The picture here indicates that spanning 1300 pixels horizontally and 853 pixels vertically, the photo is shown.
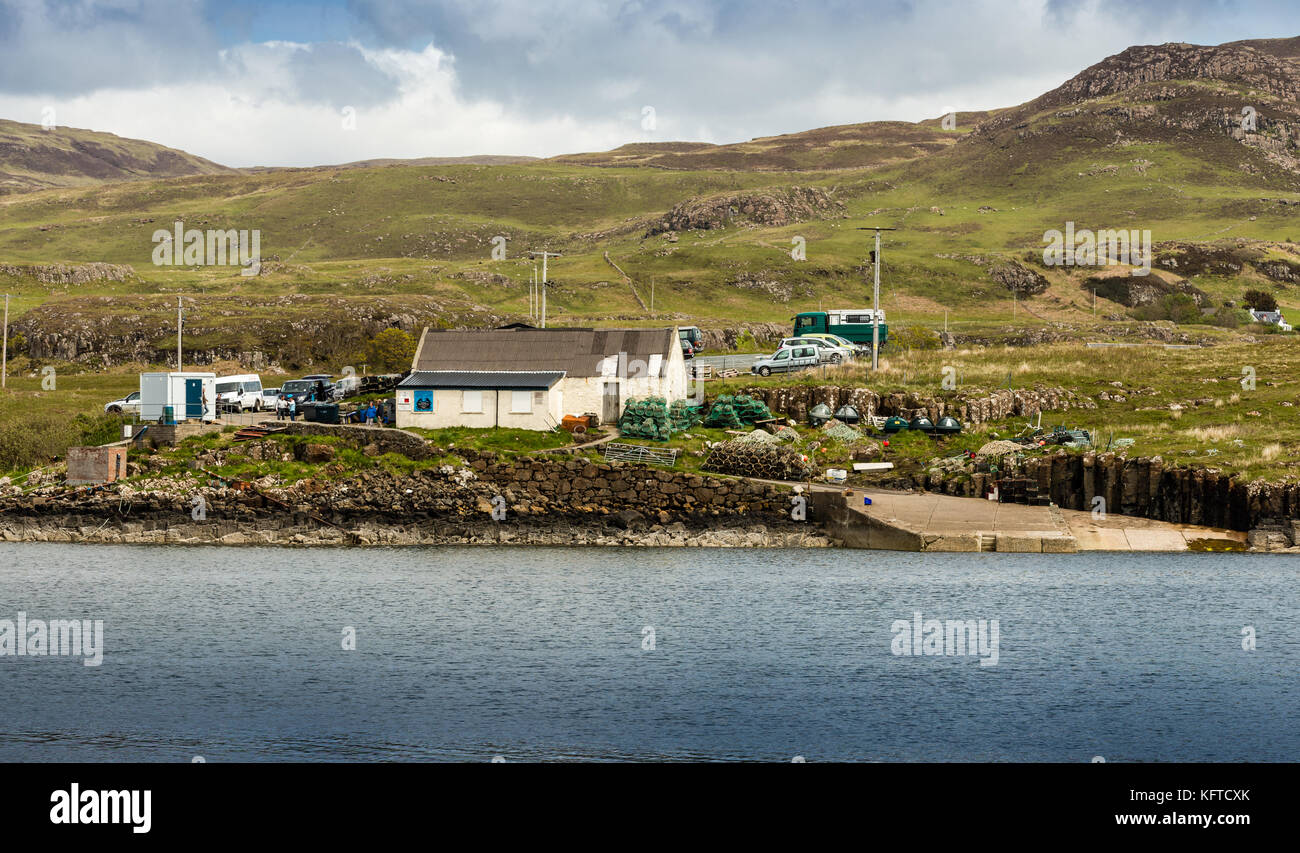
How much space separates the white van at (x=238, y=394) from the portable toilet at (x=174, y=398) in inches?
167

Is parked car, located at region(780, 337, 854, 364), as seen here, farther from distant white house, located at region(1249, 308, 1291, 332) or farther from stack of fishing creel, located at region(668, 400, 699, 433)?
distant white house, located at region(1249, 308, 1291, 332)

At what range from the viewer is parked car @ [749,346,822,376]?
258 feet

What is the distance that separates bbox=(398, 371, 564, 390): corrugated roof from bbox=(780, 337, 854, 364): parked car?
807 inches

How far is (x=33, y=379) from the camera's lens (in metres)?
99.2

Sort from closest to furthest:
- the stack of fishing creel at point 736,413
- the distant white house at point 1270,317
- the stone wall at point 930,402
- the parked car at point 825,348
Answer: the stack of fishing creel at point 736,413 < the stone wall at point 930,402 < the parked car at point 825,348 < the distant white house at point 1270,317

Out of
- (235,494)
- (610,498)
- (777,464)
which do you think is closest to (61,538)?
(235,494)

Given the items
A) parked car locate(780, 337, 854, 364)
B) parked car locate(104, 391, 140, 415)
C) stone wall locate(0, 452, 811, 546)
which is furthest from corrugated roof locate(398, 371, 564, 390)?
parked car locate(780, 337, 854, 364)

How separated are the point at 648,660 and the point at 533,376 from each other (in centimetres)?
3023

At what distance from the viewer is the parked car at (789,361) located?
78688 millimetres

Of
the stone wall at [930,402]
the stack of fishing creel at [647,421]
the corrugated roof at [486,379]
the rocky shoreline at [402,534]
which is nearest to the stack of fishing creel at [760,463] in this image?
the rocky shoreline at [402,534]

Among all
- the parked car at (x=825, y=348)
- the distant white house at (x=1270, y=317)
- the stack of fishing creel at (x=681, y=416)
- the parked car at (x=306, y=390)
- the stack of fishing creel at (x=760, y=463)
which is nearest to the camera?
the stack of fishing creel at (x=760, y=463)

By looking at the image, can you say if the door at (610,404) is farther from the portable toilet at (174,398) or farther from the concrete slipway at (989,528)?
the portable toilet at (174,398)

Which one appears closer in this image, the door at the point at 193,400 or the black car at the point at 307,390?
the door at the point at 193,400
